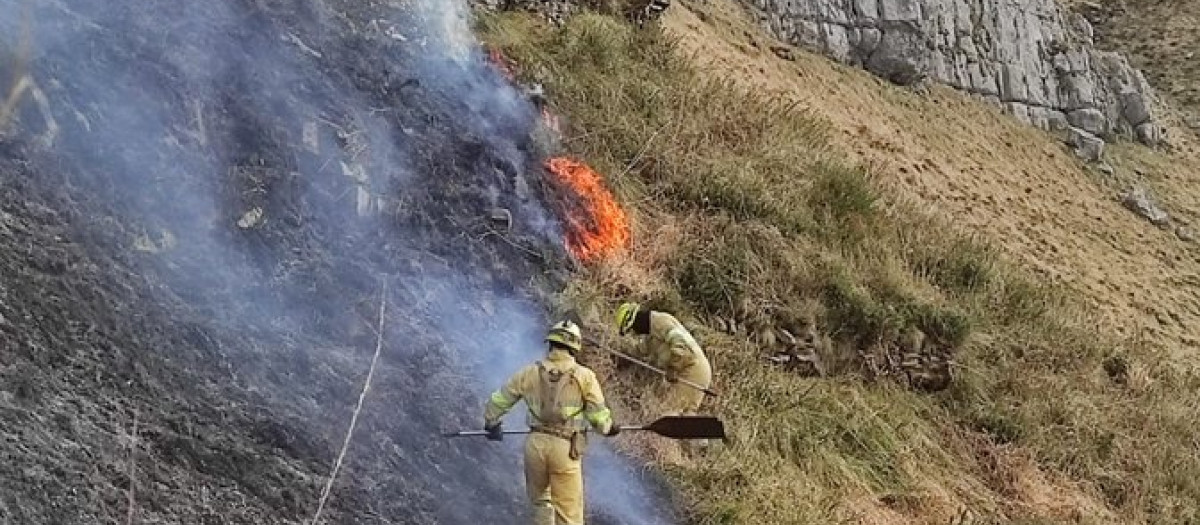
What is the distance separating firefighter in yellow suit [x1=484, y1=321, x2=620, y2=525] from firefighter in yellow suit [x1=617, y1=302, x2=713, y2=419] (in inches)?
67.3

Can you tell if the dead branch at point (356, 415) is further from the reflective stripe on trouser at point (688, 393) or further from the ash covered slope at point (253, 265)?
the reflective stripe on trouser at point (688, 393)

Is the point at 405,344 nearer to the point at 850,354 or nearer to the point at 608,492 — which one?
the point at 608,492

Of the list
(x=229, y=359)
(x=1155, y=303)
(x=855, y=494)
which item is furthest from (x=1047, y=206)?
(x=229, y=359)

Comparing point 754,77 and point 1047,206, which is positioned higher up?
point 754,77

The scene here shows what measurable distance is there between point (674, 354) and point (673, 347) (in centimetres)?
5

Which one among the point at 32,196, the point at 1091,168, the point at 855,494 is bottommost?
the point at 1091,168

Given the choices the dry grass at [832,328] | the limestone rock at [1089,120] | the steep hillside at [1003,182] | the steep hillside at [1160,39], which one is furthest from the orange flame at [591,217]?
the steep hillside at [1160,39]

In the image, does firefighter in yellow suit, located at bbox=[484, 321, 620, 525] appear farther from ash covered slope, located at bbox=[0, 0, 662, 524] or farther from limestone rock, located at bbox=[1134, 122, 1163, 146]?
limestone rock, located at bbox=[1134, 122, 1163, 146]

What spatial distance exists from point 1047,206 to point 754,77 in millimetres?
4777

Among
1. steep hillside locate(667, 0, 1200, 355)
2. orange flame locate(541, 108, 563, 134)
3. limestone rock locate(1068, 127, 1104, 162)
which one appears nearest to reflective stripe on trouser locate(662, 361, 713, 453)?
orange flame locate(541, 108, 563, 134)

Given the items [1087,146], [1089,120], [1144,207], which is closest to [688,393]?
[1144,207]

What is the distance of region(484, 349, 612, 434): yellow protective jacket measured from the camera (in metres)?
6.94

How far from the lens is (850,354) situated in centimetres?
1091

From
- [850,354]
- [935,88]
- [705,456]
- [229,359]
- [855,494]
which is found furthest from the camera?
[935,88]
